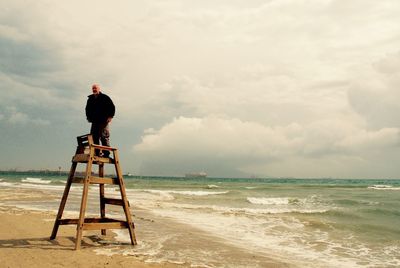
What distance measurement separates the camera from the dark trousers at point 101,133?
28.5 feet

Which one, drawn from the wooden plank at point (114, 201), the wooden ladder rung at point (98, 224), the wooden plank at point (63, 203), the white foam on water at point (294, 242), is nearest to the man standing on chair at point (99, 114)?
the wooden plank at point (63, 203)

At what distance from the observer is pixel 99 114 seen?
338 inches

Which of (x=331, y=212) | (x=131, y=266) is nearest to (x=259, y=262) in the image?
(x=131, y=266)

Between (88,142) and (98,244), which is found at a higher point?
(88,142)

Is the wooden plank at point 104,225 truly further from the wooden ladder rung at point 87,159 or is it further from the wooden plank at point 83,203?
the wooden ladder rung at point 87,159

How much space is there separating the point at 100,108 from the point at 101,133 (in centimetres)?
60

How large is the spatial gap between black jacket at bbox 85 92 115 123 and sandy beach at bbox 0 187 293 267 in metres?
2.90

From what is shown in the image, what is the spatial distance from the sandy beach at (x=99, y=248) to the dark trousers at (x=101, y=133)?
2249 mm

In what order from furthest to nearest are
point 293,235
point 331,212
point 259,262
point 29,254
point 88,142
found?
point 331,212 < point 293,235 < point 88,142 < point 259,262 < point 29,254

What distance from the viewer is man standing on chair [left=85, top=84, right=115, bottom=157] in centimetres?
855

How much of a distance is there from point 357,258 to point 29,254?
7331 millimetres

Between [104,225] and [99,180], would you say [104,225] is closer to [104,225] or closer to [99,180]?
[104,225]

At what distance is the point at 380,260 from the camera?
8844 mm

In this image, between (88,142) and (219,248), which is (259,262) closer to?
(219,248)
